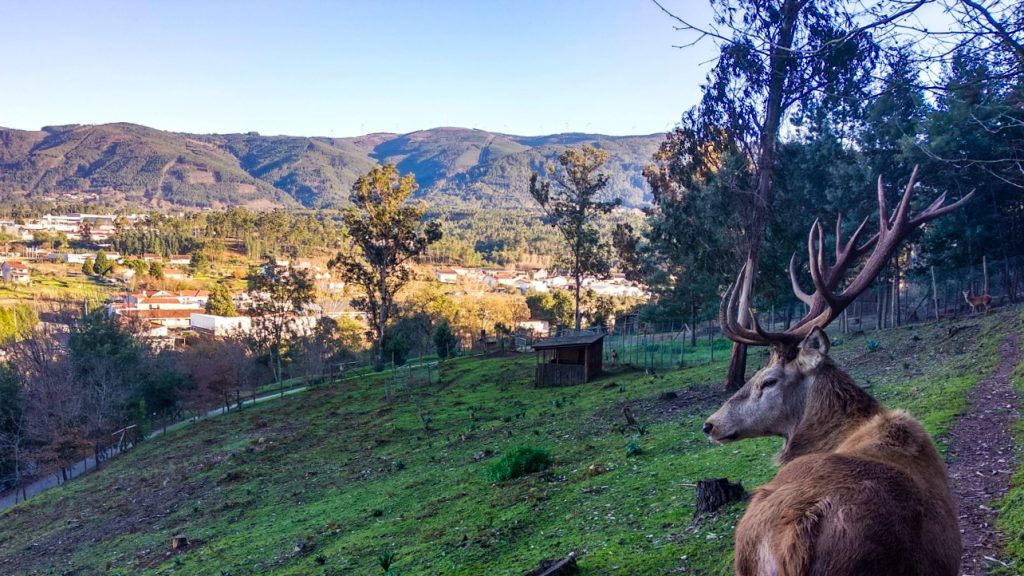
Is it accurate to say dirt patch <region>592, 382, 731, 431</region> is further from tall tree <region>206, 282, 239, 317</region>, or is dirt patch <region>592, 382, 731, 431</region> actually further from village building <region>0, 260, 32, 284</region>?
village building <region>0, 260, 32, 284</region>

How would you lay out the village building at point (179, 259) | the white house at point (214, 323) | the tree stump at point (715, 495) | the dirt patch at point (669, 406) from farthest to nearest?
1. the village building at point (179, 259)
2. the white house at point (214, 323)
3. the dirt patch at point (669, 406)
4. the tree stump at point (715, 495)

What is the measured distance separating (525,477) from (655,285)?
88.3 feet

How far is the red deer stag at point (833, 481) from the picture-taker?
259cm

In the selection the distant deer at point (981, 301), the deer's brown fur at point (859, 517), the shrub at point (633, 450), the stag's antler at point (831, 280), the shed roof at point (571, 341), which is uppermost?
the stag's antler at point (831, 280)

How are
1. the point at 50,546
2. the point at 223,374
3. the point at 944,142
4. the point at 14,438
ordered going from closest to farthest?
the point at 50,546, the point at 944,142, the point at 14,438, the point at 223,374

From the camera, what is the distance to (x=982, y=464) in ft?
21.1

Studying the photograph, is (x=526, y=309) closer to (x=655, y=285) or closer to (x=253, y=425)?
(x=655, y=285)

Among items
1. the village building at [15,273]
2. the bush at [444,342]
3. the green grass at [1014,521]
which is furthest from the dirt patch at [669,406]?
the village building at [15,273]

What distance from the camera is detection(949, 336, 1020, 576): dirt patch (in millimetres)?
4750

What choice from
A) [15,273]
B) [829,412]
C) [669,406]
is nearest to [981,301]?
[669,406]

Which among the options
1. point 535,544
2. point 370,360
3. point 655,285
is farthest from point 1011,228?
point 370,360

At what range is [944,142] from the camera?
1766 cm

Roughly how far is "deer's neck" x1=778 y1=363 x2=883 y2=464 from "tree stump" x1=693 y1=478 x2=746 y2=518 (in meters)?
2.39

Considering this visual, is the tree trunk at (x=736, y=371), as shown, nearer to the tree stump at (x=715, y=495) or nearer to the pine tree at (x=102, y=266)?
the tree stump at (x=715, y=495)
